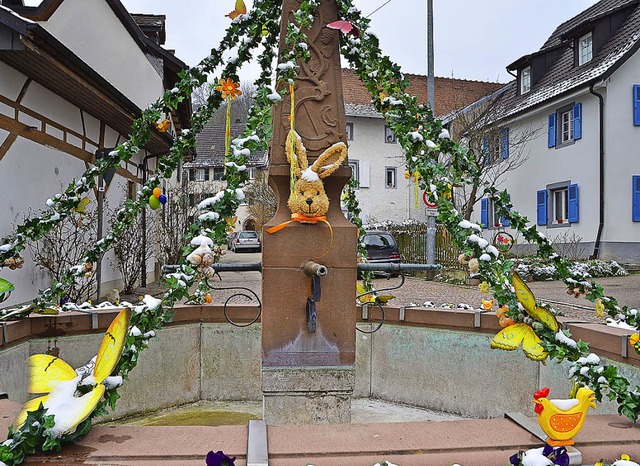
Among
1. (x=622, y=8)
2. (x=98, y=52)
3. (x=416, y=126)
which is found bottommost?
(x=416, y=126)

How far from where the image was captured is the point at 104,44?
11664mm

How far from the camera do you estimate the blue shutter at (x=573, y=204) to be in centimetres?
1981

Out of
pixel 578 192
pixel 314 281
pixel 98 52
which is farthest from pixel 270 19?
pixel 578 192

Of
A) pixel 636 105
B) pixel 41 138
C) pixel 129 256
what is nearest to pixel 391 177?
pixel 636 105

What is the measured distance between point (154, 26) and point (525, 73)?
14375mm

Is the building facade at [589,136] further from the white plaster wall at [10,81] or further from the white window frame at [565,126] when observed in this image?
the white plaster wall at [10,81]

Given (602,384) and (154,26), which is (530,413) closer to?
(602,384)

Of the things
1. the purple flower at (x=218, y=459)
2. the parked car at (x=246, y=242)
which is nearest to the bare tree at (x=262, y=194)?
the parked car at (x=246, y=242)

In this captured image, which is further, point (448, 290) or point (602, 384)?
point (448, 290)

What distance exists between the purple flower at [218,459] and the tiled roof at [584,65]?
19270 mm

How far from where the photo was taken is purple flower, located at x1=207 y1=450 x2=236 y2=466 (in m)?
1.93

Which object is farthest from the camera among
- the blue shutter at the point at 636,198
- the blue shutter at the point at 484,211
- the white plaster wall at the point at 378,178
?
the white plaster wall at the point at 378,178

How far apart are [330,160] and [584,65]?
19680 mm

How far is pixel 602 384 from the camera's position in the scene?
2631 mm
